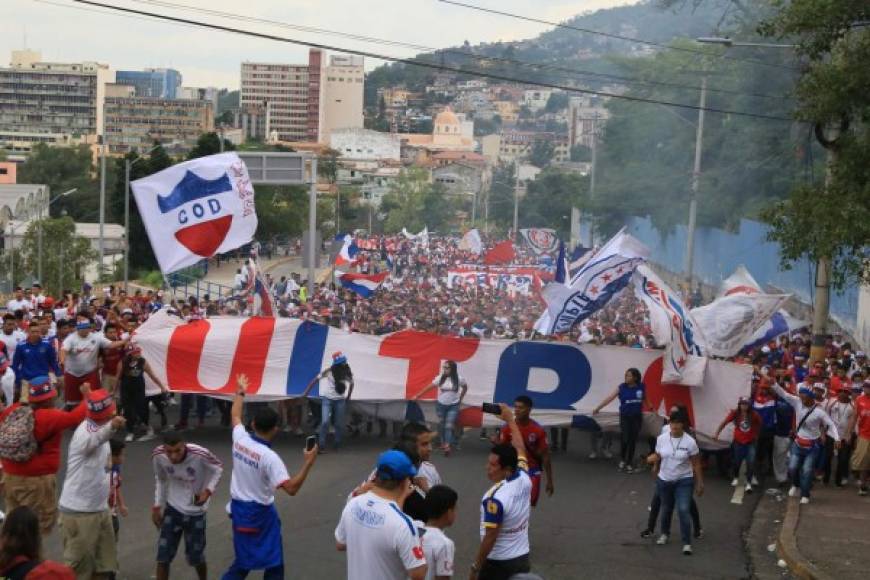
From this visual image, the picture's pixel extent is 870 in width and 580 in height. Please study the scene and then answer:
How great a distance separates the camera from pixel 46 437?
9.52 meters

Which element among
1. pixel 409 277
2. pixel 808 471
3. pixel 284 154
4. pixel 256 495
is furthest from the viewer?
pixel 409 277

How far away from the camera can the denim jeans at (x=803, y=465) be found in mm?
14844

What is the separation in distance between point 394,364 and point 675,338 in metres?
3.67

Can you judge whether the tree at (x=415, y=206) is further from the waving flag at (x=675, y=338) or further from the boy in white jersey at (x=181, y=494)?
the boy in white jersey at (x=181, y=494)

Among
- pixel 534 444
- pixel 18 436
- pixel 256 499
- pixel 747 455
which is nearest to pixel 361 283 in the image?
pixel 747 455

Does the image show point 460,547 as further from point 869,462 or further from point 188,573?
point 869,462

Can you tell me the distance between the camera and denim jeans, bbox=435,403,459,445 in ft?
55.4

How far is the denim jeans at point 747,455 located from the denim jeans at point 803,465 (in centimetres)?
47

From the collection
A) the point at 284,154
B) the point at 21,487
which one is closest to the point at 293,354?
the point at 21,487

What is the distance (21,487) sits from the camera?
9.57 m

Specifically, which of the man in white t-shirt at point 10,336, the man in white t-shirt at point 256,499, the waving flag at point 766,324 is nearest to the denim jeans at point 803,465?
the waving flag at point 766,324

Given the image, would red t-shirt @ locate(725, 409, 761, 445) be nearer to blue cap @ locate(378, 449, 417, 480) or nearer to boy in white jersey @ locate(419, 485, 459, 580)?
boy in white jersey @ locate(419, 485, 459, 580)

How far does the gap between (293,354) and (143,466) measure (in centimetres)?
295

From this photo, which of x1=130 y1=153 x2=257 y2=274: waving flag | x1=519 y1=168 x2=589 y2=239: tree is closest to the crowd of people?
x1=130 y1=153 x2=257 y2=274: waving flag
